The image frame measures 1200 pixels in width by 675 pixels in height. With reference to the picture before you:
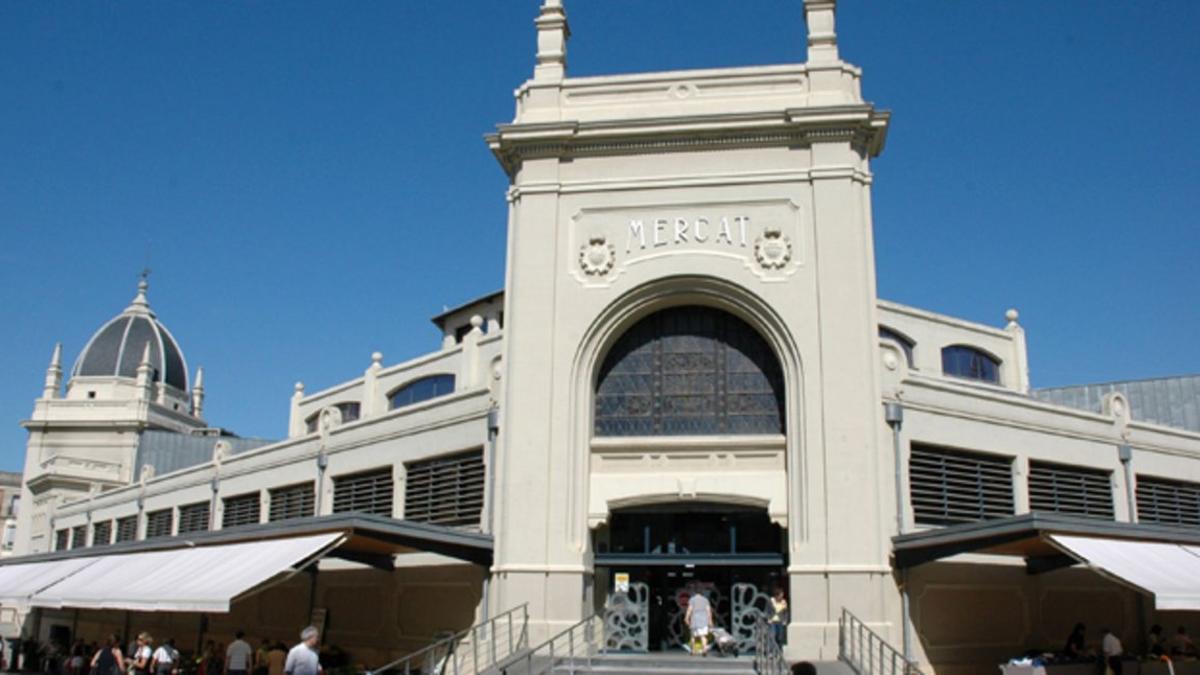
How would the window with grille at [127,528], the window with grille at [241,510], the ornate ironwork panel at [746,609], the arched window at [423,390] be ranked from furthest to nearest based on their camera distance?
the window with grille at [127,528], the arched window at [423,390], the window with grille at [241,510], the ornate ironwork panel at [746,609]

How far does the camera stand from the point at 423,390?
1516 inches

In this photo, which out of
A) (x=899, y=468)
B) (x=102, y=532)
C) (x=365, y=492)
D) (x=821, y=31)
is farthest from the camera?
(x=102, y=532)

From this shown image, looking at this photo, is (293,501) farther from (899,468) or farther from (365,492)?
(899,468)

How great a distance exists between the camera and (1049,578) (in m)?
23.5

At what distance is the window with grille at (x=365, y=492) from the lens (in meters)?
27.7

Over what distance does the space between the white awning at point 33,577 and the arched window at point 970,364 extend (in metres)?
26.8

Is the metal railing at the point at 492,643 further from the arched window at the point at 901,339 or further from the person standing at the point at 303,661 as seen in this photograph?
the arched window at the point at 901,339

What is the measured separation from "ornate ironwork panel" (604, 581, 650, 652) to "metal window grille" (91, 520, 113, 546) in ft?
99.9

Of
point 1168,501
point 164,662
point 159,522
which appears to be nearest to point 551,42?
point 164,662

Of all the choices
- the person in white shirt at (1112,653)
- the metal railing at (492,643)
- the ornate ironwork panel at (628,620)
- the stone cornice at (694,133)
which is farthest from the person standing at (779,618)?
the stone cornice at (694,133)

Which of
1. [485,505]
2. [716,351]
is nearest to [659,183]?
[716,351]

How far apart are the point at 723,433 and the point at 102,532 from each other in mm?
34409

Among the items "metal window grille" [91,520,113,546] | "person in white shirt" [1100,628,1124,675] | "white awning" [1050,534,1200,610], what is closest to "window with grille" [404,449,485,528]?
"white awning" [1050,534,1200,610]

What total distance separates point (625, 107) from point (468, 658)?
38.5ft
